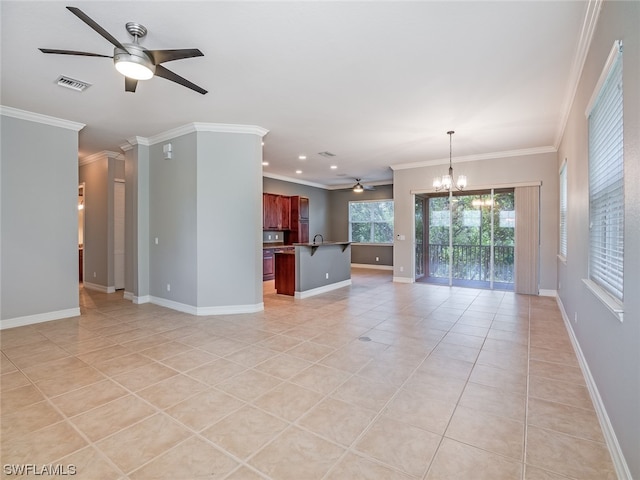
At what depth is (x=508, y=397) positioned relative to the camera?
8.09ft

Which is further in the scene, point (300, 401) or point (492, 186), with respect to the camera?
point (492, 186)

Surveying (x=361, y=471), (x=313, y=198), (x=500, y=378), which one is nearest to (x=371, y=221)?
(x=313, y=198)

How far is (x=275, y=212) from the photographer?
9.13 metres

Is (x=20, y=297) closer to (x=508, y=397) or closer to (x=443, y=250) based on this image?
(x=508, y=397)

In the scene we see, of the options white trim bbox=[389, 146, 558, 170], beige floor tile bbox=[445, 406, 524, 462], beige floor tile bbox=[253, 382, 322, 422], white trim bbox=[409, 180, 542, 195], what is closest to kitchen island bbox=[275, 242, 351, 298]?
white trim bbox=[409, 180, 542, 195]

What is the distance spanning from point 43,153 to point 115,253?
103 inches

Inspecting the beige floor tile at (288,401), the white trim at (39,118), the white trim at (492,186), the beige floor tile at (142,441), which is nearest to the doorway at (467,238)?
the white trim at (492,186)

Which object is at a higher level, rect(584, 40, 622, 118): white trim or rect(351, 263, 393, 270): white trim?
rect(584, 40, 622, 118): white trim

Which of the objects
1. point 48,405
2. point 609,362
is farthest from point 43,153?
point 609,362

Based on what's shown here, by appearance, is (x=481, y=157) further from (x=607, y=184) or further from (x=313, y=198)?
(x=313, y=198)

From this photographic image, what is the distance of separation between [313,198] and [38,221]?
7.43m

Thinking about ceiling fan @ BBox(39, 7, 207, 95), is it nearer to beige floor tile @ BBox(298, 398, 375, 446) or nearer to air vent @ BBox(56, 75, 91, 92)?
air vent @ BBox(56, 75, 91, 92)

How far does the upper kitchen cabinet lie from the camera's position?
881 cm

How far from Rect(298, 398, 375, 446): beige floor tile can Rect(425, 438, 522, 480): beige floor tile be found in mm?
491
